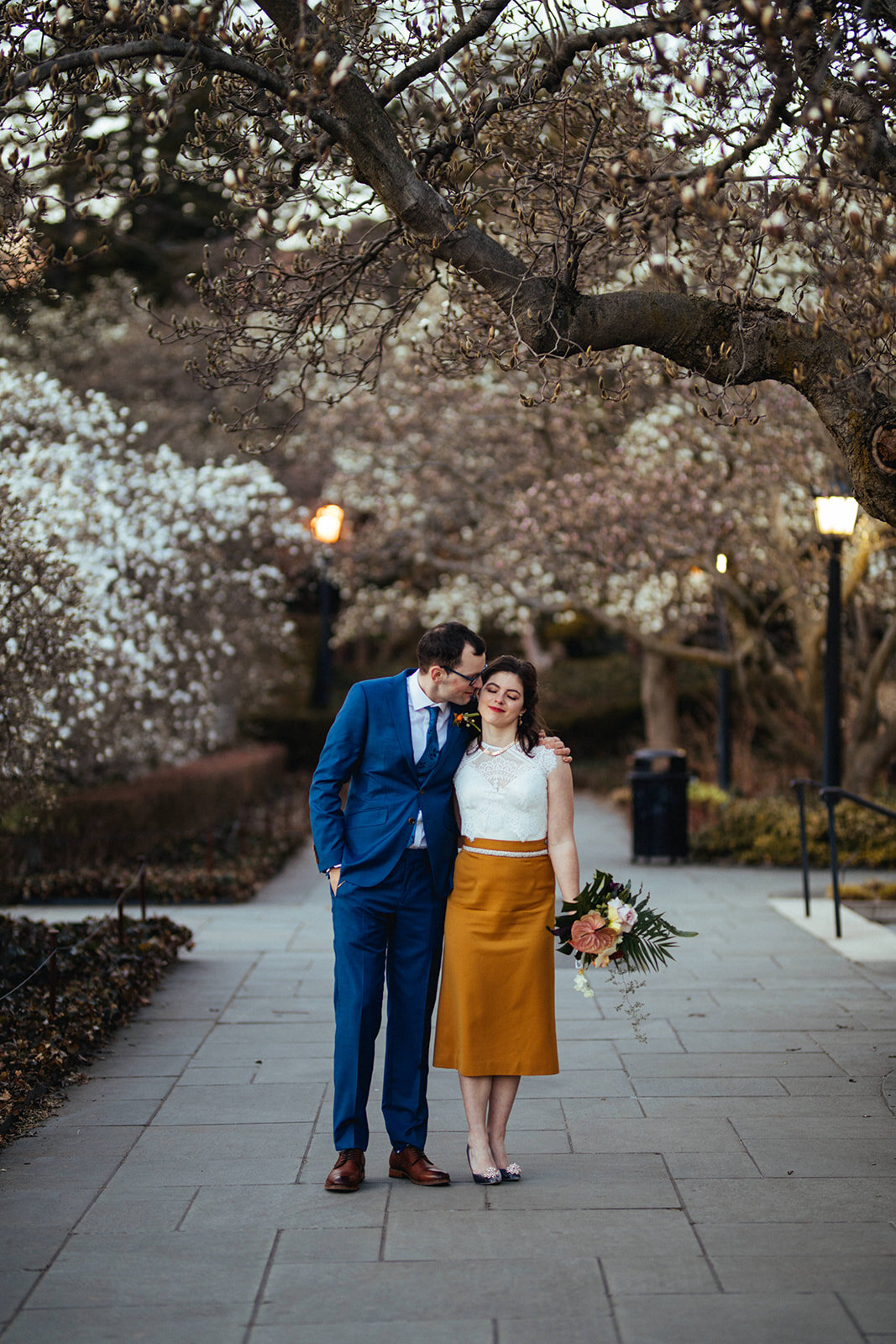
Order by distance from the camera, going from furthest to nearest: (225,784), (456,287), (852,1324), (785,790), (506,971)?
(785,790)
(225,784)
(456,287)
(506,971)
(852,1324)

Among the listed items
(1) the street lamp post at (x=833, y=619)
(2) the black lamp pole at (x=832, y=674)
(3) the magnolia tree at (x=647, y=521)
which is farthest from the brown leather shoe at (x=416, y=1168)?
(3) the magnolia tree at (x=647, y=521)

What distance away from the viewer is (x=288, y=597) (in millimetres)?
18828

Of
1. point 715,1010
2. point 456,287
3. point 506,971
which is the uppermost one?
point 456,287

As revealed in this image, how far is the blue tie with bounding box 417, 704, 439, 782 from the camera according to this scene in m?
4.67

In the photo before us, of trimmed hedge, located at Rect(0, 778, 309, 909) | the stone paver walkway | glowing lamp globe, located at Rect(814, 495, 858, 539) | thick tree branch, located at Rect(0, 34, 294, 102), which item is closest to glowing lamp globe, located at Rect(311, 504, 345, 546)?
trimmed hedge, located at Rect(0, 778, 309, 909)

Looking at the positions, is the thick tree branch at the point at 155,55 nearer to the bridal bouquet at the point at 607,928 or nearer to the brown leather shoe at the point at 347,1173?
the bridal bouquet at the point at 607,928

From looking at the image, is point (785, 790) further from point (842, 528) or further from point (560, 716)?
point (560, 716)

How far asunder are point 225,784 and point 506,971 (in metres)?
12.4

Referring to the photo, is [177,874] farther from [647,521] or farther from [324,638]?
[324,638]

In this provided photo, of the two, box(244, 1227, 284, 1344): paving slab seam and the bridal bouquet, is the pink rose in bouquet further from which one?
box(244, 1227, 284, 1344): paving slab seam

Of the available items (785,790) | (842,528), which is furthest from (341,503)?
(842,528)

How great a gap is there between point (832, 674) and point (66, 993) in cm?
704

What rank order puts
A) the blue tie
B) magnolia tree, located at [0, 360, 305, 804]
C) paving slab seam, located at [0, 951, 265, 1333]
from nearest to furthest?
1. paving slab seam, located at [0, 951, 265, 1333]
2. the blue tie
3. magnolia tree, located at [0, 360, 305, 804]

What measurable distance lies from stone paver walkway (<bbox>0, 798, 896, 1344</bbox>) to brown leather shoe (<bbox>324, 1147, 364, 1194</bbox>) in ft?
0.14
